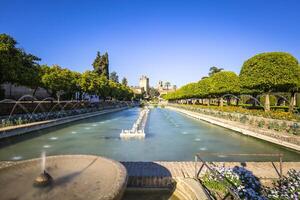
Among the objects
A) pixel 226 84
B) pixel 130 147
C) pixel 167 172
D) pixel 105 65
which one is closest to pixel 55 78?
pixel 130 147

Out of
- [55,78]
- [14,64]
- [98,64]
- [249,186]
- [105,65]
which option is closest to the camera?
[249,186]

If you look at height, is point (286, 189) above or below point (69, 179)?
below

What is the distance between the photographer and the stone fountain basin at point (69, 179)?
14.1 feet

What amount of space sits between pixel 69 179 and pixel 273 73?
26653mm

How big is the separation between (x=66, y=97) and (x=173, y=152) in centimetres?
3977

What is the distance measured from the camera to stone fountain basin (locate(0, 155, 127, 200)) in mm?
4305

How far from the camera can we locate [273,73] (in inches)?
1085

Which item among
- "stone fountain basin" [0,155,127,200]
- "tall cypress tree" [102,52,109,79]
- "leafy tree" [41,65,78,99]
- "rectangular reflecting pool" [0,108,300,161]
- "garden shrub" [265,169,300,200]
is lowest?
"rectangular reflecting pool" [0,108,300,161]

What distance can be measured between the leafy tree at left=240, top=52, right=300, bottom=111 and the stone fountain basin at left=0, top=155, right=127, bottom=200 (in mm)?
25028

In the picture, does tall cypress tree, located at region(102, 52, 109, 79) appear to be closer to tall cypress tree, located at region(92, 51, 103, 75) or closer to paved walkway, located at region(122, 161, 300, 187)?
tall cypress tree, located at region(92, 51, 103, 75)

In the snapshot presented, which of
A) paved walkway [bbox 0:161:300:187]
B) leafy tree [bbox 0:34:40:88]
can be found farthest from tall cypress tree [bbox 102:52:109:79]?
paved walkway [bbox 0:161:300:187]

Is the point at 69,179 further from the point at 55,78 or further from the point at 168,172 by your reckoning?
the point at 55,78

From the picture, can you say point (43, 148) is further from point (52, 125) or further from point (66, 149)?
point (52, 125)

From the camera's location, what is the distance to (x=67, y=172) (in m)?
5.42
